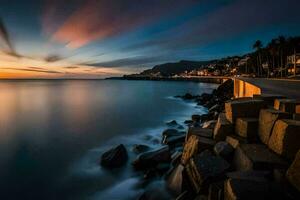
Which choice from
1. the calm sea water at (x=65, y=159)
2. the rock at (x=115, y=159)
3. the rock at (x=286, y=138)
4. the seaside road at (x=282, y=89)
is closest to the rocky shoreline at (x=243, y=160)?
the rock at (x=286, y=138)

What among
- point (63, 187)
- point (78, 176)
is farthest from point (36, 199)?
point (78, 176)

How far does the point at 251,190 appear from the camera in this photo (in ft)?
10.1

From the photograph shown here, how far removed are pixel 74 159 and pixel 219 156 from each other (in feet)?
22.3

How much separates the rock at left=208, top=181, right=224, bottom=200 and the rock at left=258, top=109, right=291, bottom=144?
1.52 metres

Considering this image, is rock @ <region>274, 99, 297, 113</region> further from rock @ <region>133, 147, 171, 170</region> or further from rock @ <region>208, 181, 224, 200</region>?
rock @ <region>133, 147, 171, 170</region>

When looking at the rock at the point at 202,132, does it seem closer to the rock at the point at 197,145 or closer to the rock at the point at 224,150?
the rock at the point at 197,145

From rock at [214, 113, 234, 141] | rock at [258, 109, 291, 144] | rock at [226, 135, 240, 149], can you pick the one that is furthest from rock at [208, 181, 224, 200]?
rock at [214, 113, 234, 141]

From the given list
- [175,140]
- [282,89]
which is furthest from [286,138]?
[282,89]

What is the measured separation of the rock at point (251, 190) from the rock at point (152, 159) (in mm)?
4000

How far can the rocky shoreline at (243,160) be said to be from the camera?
3244mm

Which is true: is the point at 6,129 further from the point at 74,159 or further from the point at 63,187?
the point at 63,187

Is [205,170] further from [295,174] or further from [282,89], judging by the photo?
[282,89]

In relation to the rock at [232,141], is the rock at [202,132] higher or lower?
lower

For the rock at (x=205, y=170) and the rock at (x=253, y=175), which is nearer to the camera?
the rock at (x=253, y=175)
